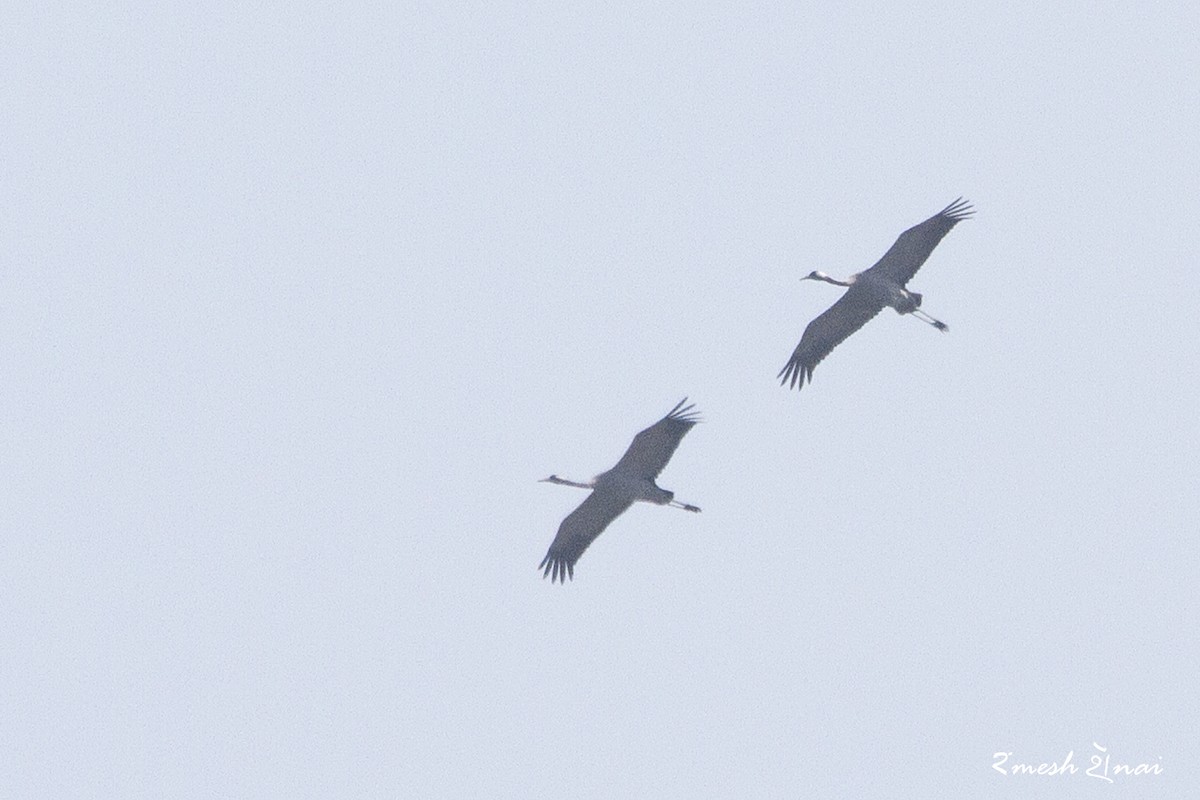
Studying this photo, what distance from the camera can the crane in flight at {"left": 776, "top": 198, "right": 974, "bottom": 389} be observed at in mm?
28078

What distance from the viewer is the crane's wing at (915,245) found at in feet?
91.9

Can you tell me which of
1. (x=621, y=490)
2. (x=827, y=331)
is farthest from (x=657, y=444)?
(x=827, y=331)

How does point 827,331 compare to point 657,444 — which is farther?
point 827,331

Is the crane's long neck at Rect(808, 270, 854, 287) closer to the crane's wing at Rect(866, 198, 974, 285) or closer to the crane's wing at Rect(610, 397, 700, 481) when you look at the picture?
the crane's wing at Rect(866, 198, 974, 285)

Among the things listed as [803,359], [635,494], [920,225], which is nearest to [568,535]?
[635,494]

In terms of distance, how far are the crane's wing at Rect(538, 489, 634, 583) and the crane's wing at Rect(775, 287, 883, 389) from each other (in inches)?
150

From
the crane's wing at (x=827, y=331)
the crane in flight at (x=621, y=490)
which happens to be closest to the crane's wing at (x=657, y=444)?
the crane in flight at (x=621, y=490)

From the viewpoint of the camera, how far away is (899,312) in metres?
28.9

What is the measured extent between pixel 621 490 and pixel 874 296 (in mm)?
5154

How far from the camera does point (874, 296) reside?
1131 inches

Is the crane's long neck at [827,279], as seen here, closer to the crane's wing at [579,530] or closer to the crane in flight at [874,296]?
the crane in flight at [874,296]

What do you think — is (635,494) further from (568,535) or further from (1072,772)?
(1072,772)

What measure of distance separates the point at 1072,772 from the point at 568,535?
25.5 feet

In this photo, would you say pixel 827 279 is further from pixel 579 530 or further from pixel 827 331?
pixel 579 530
